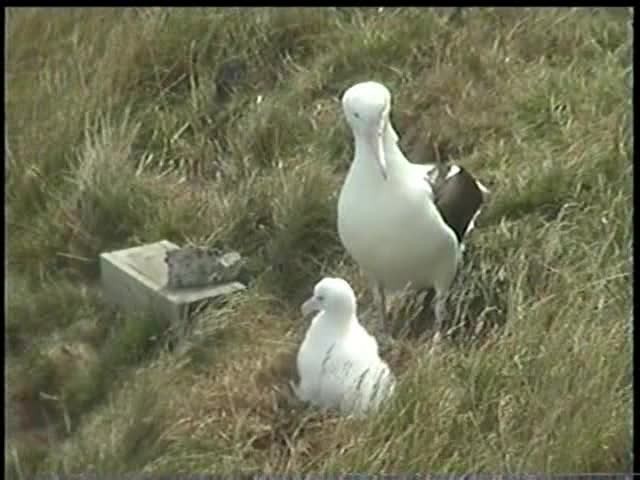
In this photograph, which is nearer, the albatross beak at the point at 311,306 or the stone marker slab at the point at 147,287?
the albatross beak at the point at 311,306

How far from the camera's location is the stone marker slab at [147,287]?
2.85m

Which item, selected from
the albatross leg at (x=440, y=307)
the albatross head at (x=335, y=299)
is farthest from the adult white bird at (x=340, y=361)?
the albatross leg at (x=440, y=307)

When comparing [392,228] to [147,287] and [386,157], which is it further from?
[147,287]

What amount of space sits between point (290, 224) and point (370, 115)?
0.34 m

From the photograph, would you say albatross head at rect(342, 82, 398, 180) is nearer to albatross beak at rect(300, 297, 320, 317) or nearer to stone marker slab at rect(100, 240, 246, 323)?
albatross beak at rect(300, 297, 320, 317)

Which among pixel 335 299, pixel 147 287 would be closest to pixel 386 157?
pixel 335 299

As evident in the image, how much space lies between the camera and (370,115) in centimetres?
268

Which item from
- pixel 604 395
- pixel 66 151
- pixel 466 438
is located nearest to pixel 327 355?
pixel 466 438

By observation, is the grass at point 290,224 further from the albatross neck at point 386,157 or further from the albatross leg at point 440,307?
the albatross neck at point 386,157

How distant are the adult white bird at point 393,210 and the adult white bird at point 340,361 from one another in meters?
0.09

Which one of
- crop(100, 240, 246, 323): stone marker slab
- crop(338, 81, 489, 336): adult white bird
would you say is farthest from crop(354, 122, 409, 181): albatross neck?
crop(100, 240, 246, 323): stone marker slab

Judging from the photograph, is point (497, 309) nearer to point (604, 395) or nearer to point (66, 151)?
point (604, 395)

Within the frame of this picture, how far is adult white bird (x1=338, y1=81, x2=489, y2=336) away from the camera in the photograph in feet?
8.86

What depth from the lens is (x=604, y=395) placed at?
2.73 metres
